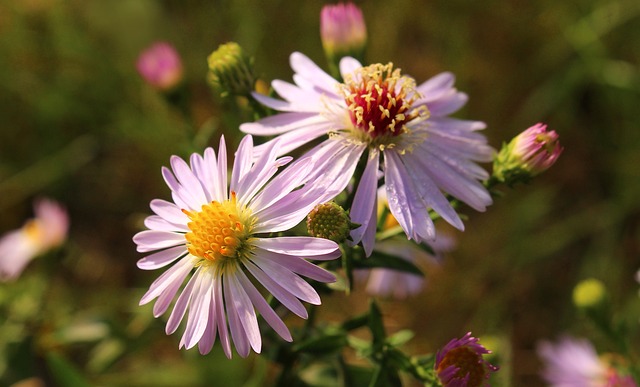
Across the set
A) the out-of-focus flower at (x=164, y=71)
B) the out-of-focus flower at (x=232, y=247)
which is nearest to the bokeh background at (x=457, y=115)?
the out-of-focus flower at (x=164, y=71)

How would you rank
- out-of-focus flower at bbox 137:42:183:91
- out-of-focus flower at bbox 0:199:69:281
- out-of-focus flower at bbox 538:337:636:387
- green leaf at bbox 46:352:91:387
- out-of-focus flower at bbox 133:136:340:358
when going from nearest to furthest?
1. out-of-focus flower at bbox 133:136:340:358
2. green leaf at bbox 46:352:91:387
3. out-of-focus flower at bbox 137:42:183:91
4. out-of-focus flower at bbox 538:337:636:387
5. out-of-focus flower at bbox 0:199:69:281

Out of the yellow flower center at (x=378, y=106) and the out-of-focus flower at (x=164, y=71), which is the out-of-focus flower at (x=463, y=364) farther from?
the out-of-focus flower at (x=164, y=71)

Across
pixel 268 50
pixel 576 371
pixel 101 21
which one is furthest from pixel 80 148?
pixel 576 371

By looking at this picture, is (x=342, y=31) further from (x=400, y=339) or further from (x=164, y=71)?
→ (x=400, y=339)

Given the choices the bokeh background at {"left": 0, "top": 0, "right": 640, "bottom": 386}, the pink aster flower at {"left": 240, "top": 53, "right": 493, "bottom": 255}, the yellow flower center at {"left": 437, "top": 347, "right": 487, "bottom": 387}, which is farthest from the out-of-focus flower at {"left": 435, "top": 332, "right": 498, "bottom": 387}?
the bokeh background at {"left": 0, "top": 0, "right": 640, "bottom": 386}

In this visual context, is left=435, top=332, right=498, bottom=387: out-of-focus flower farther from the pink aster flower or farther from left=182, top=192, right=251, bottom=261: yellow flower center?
left=182, top=192, right=251, bottom=261: yellow flower center

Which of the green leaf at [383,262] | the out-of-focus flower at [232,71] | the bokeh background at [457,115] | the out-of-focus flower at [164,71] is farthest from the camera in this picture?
the bokeh background at [457,115]
